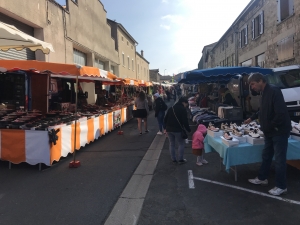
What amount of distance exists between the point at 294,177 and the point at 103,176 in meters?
3.69

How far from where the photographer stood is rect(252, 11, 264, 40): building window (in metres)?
17.9

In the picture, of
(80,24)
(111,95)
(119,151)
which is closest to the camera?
(119,151)

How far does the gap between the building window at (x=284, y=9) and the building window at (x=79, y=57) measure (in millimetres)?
12102

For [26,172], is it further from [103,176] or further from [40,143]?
[103,176]

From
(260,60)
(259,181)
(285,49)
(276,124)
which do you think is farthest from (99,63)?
(276,124)

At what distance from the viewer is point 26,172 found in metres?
5.69

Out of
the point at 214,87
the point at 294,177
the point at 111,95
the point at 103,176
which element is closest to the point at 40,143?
the point at 103,176

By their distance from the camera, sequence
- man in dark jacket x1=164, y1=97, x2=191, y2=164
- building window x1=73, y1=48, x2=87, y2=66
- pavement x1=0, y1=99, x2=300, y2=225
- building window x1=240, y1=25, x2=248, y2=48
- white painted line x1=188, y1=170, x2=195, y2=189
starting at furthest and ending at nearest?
building window x1=240, y1=25, x2=248, y2=48, building window x1=73, y1=48, x2=87, y2=66, man in dark jacket x1=164, y1=97, x2=191, y2=164, white painted line x1=188, y1=170, x2=195, y2=189, pavement x1=0, y1=99, x2=300, y2=225

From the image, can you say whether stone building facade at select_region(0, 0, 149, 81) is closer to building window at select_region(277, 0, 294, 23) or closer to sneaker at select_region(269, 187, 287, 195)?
sneaker at select_region(269, 187, 287, 195)

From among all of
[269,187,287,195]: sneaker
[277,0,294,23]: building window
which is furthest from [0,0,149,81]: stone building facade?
[277,0,294,23]: building window

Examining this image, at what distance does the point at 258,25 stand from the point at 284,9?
4753mm

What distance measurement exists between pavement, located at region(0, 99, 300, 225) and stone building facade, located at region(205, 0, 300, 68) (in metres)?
10.6

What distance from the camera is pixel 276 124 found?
396 cm

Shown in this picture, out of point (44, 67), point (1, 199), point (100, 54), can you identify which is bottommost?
point (1, 199)
